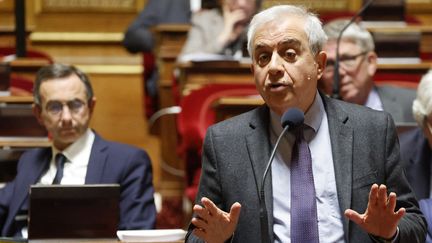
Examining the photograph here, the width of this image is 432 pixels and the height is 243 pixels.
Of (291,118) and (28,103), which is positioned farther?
(28,103)

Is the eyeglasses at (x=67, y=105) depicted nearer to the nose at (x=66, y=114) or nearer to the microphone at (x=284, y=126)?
the nose at (x=66, y=114)

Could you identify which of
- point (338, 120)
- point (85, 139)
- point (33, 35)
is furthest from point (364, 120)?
point (33, 35)

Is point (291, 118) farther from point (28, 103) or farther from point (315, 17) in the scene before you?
point (28, 103)

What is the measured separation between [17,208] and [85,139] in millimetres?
278

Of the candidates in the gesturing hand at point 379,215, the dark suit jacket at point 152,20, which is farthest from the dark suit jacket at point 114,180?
the dark suit jacket at point 152,20

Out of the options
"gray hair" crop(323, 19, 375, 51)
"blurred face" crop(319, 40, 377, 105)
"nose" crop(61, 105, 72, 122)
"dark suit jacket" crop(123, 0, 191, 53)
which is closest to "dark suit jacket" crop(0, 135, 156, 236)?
"nose" crop(61, 105, 72, 122)

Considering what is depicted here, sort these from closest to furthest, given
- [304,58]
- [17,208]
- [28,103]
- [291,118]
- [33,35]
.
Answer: [291,118]
[304,58]
[17,208]
[28,103]
[33,35]

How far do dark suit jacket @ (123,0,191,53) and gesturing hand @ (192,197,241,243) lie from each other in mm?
3108

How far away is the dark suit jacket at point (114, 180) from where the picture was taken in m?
2.71

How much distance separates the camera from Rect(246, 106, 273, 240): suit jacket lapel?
191 centimetres

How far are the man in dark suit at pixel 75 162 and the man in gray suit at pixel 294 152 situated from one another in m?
0.78

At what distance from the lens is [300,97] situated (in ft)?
6.39

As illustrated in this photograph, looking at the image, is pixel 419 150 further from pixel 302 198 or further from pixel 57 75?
pixel 57 75

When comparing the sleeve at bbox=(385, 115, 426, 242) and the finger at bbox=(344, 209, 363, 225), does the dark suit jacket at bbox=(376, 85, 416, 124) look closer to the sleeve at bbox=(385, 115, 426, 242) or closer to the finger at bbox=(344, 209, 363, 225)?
the sleeve at bbox=(385, 115, 426, 242)
